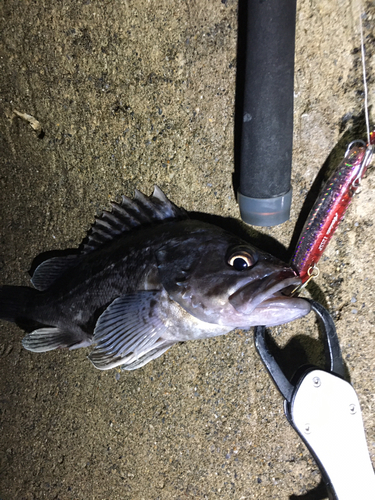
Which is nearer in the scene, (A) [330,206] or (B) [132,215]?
(A) [330,206]

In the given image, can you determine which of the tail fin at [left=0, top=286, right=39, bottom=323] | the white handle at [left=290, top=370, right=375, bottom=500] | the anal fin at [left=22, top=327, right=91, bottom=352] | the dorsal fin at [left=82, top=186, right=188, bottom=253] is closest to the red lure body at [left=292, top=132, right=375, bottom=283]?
the white handle at [left=290, top=370, right=375, bottom=500]

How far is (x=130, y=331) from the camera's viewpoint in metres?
1.64

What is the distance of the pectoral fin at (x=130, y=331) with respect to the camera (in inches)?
63.5

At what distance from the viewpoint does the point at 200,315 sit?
1.50 meters

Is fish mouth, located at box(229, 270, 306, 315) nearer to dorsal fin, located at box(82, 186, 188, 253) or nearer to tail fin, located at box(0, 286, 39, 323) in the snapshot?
dorsal fin, located at box(82, 186, 188, 253)

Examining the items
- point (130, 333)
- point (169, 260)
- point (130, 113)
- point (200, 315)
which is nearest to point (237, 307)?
point (200, 315)

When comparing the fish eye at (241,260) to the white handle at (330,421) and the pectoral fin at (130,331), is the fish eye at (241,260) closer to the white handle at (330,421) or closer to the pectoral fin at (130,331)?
the pectoral fin at (130,331)

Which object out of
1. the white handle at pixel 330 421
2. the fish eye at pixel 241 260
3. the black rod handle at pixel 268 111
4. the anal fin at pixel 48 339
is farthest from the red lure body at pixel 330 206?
the anal fin at pixel 48 339

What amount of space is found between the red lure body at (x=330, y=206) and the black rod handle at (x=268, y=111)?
0.16 metres

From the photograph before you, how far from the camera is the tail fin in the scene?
7.68 feet

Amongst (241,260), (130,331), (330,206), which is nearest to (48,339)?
(130,331)

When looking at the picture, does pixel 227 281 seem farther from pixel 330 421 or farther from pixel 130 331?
pixel 330 421

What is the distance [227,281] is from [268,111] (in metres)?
0.81

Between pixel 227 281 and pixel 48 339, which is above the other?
pixel 227 281
